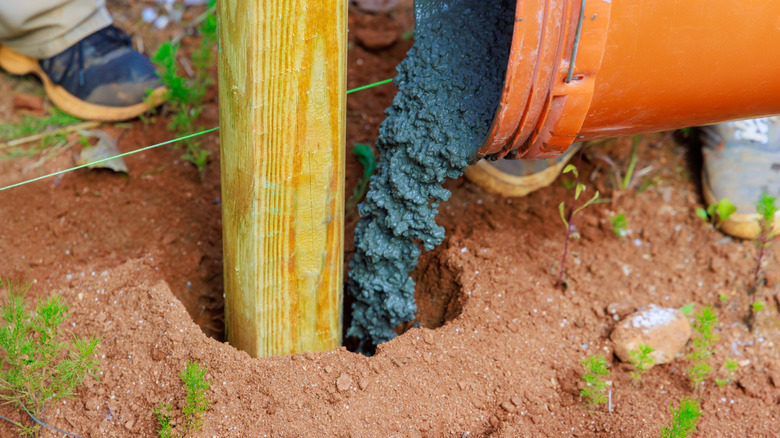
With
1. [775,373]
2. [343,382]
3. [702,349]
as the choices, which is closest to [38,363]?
[343,382]

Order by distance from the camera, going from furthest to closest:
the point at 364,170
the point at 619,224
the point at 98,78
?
the point at 98,78 → the point at 364,170 → the point at 619,224

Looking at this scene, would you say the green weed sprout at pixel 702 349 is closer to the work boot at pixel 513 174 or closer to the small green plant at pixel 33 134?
the work boot at pixel 513 174

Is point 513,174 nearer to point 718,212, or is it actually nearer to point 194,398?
point 718,212

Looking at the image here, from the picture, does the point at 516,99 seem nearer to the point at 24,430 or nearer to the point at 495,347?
the point at 495,347

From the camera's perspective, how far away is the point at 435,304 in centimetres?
207

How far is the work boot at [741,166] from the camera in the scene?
2357 millimetres

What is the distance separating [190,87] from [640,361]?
1.98m

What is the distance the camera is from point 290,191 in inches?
61.6

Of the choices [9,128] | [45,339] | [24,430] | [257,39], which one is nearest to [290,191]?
[257,39]

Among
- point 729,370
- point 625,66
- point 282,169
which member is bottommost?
point 729,370

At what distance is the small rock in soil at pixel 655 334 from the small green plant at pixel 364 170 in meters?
0.98

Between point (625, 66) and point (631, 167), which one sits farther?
point (631, 167)

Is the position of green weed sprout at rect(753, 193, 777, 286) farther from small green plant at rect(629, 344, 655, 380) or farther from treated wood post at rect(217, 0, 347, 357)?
treated wood post at rect(217, 0, 347, 357)

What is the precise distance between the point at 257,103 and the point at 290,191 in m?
0.24
